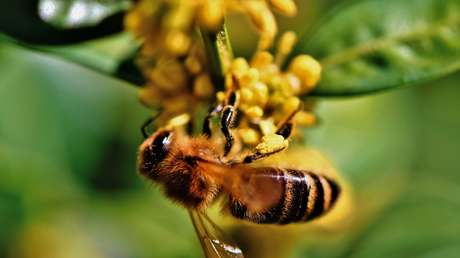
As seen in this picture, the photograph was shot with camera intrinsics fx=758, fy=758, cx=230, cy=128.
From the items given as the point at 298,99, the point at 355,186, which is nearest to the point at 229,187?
the point at 298,99

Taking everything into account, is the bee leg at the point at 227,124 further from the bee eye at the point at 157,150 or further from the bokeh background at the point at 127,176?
the bokeh background at the point at 127,176

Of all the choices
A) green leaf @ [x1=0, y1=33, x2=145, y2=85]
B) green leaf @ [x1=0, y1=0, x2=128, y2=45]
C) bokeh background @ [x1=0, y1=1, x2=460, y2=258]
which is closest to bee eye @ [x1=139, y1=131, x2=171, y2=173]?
green leaf @ [x1=0, y1=33, x2=145, y2=85]

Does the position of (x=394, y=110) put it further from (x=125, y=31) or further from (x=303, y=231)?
(x=125, y=31)

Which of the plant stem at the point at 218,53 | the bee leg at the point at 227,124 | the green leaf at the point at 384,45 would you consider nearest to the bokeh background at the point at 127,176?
the green leaf at the point at 384,45

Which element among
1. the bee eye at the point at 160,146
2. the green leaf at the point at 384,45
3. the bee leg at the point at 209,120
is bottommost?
the bee eye at the point at 160,146

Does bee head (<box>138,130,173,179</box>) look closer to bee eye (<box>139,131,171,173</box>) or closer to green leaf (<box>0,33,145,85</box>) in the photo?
bee eye (<box>139,131,171,173</box>)

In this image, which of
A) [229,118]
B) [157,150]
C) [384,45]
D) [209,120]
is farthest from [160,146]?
[384,45]

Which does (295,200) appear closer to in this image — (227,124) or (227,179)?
(227,179)
